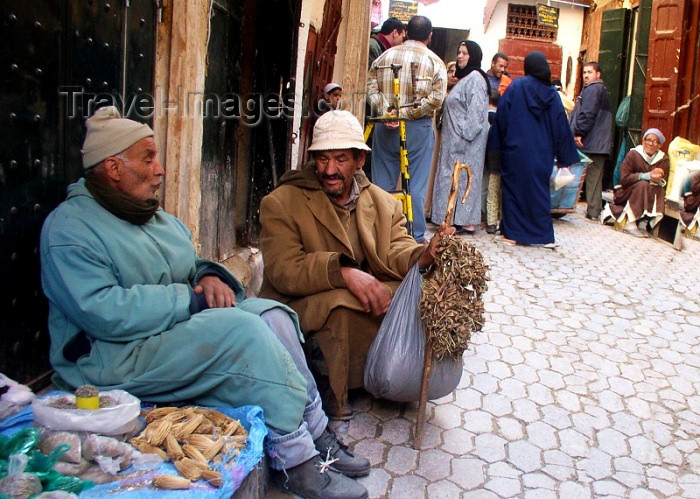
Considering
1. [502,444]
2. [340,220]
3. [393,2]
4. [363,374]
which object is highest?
[393,2]

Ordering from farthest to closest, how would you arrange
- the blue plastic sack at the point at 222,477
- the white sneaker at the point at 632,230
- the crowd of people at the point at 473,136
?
the white sneaker at the point at 632,230, the crowd of people at the point at 473,136, the blue plastic sack at the point at 222,477

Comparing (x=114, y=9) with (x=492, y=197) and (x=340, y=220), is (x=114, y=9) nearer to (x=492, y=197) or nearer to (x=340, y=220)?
(x=340, y=220)

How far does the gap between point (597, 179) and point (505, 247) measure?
2997 millimetres

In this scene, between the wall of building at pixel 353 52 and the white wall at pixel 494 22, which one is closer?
the wall of building at pixel 353 52

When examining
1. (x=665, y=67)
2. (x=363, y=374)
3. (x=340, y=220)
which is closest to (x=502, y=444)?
(x=363, y=374)

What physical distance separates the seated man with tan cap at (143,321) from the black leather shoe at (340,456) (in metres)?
0.12

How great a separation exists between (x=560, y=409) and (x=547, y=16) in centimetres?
1392

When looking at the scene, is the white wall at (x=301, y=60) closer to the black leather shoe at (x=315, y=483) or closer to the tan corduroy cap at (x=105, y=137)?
the tan corduroy cap at (x=105, y=137)

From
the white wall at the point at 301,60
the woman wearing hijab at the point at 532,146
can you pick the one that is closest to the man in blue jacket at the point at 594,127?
the woman wearing hijab at the point at 532,146

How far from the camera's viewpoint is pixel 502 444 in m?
3.41

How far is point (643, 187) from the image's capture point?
8883mm

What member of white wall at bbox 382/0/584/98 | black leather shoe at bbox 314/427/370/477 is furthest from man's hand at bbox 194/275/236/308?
white wall at bbox 382/0/584/98

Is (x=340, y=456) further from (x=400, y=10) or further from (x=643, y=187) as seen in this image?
(x=400, y=10)

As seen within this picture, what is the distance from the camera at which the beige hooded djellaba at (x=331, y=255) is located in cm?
330
